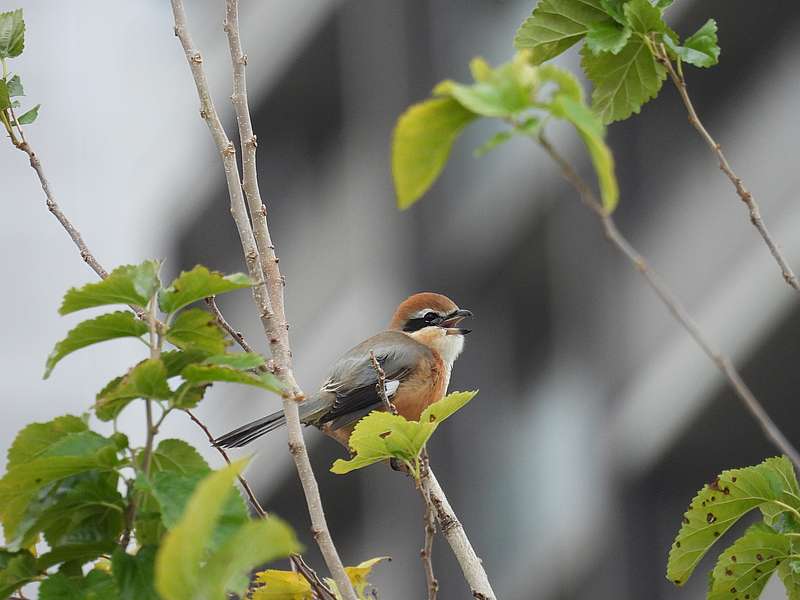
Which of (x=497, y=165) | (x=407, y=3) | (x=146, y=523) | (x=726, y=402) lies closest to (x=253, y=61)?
(x=407, y=3)

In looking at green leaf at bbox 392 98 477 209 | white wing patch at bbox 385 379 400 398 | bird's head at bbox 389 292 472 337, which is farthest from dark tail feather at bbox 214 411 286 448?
green leaf at bbox 392 98 477 209

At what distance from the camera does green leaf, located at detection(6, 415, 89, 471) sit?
103cm

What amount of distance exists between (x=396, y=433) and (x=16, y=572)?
0.44 meters

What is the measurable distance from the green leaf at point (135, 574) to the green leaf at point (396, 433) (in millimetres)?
353

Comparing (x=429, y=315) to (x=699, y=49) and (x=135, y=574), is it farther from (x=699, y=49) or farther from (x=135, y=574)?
(x=135, y=574)

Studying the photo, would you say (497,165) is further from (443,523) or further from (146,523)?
(146,523)

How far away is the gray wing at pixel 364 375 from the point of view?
116 inches

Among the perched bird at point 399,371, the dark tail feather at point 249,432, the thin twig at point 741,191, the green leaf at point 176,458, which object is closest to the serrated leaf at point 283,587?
the green leaf at point 176,458

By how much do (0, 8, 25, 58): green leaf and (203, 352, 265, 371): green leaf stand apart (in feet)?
2.31

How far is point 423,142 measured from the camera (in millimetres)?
818

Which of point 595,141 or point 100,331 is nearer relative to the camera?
point 595,141

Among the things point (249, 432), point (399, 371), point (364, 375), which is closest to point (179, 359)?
point (249, 432)

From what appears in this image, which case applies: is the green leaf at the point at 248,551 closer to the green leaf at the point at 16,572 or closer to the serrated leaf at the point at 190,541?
the serrated leaf at the point at 190,541

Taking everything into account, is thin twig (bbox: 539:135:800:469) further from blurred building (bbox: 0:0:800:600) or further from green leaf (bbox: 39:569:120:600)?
blurred building (bbox: 0:0:800:600)
